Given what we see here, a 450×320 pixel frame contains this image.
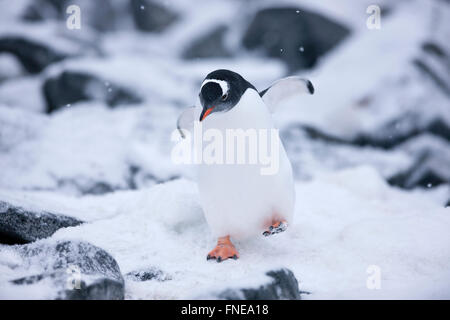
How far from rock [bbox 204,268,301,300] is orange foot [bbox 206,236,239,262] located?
1.51 ft

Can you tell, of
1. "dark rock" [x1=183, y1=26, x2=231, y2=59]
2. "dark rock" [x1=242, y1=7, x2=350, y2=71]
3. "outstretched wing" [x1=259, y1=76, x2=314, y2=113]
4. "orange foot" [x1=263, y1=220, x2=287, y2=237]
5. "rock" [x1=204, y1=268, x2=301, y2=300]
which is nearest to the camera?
"rock" [x1=204, y1=268, x2=301, y2=300]

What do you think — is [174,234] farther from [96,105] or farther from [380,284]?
[96,105]

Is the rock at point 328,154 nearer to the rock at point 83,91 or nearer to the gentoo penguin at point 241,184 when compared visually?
the rock at point 83,91

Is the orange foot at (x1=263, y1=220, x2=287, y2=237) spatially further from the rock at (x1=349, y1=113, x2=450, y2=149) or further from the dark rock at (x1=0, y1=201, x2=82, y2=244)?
the rock at (x1=349, y1=113, x2=450, y2=149)

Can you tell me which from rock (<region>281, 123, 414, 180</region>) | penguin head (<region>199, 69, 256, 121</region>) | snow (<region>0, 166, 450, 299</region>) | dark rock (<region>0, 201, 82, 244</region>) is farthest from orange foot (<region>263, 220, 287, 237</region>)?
rock (<region>281, 123, 414, 180</region>)

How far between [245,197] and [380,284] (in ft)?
2.16

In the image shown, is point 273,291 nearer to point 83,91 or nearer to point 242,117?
point 242,117

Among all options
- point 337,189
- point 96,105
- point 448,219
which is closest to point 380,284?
point 448,219

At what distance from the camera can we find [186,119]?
247 cm

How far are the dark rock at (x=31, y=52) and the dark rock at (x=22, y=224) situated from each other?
5345 millimetres

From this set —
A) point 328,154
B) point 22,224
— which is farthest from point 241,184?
point 328,154

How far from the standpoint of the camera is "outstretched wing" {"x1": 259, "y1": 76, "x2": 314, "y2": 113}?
7.66 ft

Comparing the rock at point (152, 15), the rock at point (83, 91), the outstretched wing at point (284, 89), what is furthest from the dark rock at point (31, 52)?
the outstretched wing at point (284, 89)

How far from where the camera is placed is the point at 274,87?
7.68ft
